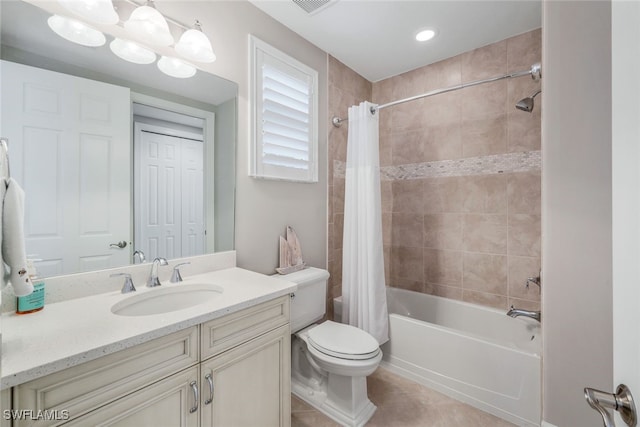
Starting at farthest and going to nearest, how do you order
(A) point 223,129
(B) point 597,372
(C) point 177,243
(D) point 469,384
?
(D) point 469,384
(A) point 223,129
(C) point 177,243
(B) point 597,372

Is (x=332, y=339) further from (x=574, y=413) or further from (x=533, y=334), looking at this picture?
(x=533, y=334)

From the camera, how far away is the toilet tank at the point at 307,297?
1.71m

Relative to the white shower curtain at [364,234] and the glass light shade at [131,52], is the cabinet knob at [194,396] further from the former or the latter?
the glass light shade at [131,52]

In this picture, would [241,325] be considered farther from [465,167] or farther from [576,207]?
[465,167]

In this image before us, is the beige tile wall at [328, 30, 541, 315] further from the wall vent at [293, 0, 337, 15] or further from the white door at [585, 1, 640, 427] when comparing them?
the white door at [585, 1, 640, 427]

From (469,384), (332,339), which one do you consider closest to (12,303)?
(332,339)

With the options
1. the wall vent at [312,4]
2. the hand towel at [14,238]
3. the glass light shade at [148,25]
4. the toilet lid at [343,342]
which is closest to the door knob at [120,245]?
the hand towel at [14,238]

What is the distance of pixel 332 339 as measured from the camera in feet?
5.37

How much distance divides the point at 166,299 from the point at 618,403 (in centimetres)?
147

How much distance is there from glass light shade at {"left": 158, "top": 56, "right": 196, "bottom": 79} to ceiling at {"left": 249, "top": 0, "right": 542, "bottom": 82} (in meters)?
0.69

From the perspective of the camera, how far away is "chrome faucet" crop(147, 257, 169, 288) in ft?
4.10

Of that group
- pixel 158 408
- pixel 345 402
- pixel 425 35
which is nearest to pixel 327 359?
pixel 345 402

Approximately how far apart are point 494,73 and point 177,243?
2619 millimetres

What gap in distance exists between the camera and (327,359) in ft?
5.02
